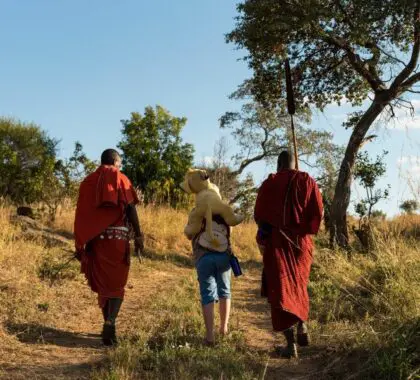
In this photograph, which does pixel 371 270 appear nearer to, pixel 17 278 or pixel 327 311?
pixel 327 311

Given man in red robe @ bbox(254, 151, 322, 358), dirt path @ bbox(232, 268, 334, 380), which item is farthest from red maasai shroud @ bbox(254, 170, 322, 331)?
dirt path @ bbox(232, 268, 334, 380)

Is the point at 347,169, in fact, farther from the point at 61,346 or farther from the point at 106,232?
the point at 61,346

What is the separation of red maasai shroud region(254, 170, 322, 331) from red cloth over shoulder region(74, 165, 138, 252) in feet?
4.80

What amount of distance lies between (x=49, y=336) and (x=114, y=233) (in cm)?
121

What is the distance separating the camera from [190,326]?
5340 mm

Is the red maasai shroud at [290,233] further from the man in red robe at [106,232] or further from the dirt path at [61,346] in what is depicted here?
the dirt path at [61,346]

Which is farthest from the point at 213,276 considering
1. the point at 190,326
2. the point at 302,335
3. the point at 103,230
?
the point at 103,230

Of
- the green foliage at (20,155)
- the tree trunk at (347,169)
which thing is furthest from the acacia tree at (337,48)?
the green foliage at (20,155)

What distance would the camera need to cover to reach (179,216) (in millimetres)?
15328

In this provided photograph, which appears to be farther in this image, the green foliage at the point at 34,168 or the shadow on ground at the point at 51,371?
the green foliage at the point at 34,168

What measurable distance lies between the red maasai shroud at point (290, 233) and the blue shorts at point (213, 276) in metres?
0.41

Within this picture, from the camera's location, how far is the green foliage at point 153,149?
25625 mm

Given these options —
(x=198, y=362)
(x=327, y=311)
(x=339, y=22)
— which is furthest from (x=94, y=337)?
(x=339, y=22)

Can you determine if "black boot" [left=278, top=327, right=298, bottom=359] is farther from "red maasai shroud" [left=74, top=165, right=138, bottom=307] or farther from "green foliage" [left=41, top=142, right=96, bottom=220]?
"green foliage" [left=41, top=142, right=96, bottom=220]
